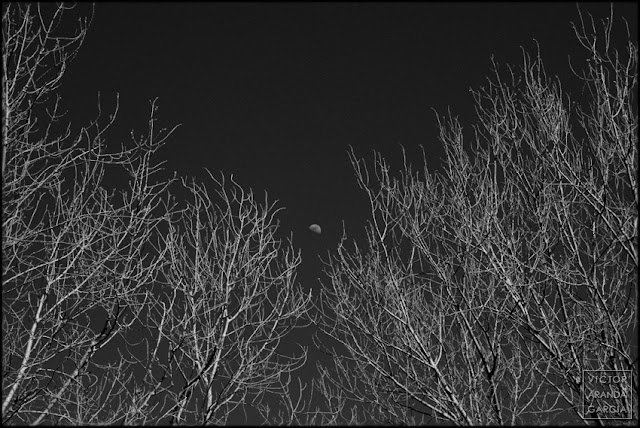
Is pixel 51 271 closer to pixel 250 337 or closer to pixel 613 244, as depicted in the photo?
pixel 250 337

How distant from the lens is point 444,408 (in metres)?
5.29

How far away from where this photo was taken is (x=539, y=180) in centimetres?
580

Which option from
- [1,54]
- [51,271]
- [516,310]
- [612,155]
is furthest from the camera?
[516,310]

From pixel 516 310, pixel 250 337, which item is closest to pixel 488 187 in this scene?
pixel 516 310

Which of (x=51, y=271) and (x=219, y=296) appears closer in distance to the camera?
(x=51, y=271)

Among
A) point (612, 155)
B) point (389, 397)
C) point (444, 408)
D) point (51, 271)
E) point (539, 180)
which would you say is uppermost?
point (612, 155)

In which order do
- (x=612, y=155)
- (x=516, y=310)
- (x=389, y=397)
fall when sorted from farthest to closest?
(x=389, y=397), (x=516, y=310), (x=612, y=155)

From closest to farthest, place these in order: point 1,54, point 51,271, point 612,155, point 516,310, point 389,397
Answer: point 1,54 < point 51,271 < point 612,155 < point 516,310 < point 389,397

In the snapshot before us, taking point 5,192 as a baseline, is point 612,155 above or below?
above

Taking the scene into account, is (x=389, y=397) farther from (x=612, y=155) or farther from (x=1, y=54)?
(x=1, y=54)

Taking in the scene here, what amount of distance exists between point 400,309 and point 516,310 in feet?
3.10

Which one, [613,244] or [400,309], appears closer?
[613,244]

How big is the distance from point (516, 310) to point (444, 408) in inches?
39.0

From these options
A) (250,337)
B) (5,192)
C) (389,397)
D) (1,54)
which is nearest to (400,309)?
(389,397)
